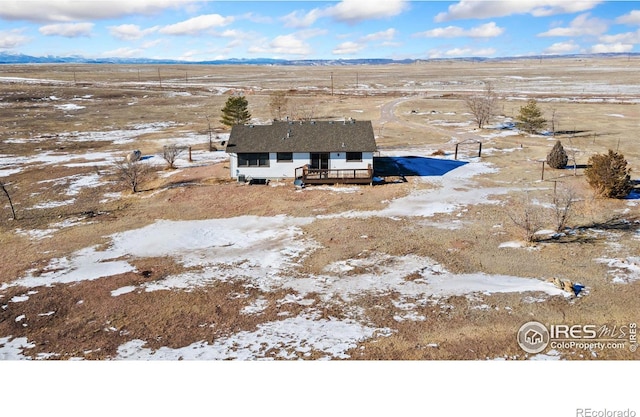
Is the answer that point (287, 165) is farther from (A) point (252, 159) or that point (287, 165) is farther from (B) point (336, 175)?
(B) point (336, 175)

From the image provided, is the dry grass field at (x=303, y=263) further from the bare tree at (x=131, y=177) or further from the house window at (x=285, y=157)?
the house window at (x=285, y=157)

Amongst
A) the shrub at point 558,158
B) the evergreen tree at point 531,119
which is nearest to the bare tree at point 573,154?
the shrub at point 558,158

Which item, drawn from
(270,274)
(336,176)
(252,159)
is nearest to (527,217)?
(270,274)

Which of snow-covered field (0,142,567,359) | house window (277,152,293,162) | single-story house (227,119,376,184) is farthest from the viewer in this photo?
house window (277,152,293,162)

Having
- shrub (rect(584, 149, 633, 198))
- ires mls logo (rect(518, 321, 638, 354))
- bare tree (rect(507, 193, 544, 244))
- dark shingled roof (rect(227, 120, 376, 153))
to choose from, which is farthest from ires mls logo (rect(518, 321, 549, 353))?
dark shingled roof (rect(227, 120, 376, 153))

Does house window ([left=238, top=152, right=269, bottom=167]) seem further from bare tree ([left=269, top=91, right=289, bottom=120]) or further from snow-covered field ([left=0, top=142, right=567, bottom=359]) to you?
bare tree ([left=269, top=91, right=289, bottom=120])

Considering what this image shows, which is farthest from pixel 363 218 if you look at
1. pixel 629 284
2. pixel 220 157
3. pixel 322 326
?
pixel 220 157

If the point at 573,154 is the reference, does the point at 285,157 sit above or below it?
above

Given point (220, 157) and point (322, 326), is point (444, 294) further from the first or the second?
point (220, 157)

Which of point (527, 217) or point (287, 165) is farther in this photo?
point (287, 165)
